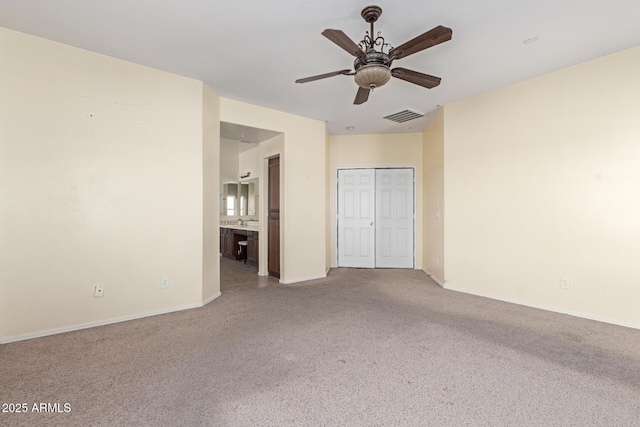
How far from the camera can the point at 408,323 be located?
9.86 ft

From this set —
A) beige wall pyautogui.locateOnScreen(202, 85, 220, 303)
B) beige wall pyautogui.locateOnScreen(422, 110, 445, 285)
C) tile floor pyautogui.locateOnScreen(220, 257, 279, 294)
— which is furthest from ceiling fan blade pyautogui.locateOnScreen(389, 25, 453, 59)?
tile floor pyautogui.locateOnScreen(220, 257, 279, 294)

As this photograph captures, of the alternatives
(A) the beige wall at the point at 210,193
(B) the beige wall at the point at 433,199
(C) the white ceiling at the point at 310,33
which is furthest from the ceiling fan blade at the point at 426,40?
(B) the beige wall at the point at 433,199

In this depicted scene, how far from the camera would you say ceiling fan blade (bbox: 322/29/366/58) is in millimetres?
1967

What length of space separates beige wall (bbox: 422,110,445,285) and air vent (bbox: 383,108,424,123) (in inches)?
13.5

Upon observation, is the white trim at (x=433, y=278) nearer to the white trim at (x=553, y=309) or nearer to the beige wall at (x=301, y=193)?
the white trim at (x=553, y=309)

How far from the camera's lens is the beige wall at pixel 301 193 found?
15.6 ft

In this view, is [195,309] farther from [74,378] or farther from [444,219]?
[444,219]

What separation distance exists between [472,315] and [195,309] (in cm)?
325

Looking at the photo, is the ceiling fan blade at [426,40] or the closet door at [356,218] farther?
the closet door at [356,218]

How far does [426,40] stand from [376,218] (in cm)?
427

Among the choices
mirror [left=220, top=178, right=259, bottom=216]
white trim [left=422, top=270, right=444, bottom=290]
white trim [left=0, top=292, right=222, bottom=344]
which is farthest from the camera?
mirror [left=220, top=178, right=259, bottom=216]

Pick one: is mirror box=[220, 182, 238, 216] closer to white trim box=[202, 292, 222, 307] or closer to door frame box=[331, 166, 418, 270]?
door frame box=[331, 166, 418, 270]

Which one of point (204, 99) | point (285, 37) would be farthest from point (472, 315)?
point (204, 99)

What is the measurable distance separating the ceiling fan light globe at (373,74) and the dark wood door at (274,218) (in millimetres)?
2945
